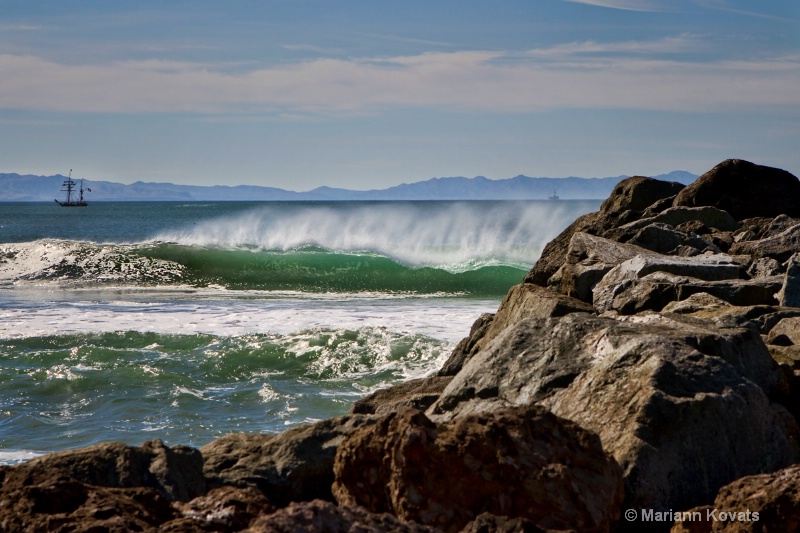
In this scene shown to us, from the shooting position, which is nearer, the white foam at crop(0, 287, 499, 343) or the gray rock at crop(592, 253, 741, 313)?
the gray rock at crop(592, 253, 741, 313)

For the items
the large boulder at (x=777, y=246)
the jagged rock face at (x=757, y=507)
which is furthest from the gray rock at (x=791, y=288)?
the jagged rock face at (x=757, y=507)

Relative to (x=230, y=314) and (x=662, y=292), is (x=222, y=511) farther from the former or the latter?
(x=230, y=314)

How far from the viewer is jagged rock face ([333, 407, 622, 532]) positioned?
11.3 ft

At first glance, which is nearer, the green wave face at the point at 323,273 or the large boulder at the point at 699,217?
the large boulder at the point at 699,217

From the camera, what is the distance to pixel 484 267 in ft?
86.8

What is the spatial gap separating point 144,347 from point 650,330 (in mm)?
8380

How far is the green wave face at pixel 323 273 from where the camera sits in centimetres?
2330

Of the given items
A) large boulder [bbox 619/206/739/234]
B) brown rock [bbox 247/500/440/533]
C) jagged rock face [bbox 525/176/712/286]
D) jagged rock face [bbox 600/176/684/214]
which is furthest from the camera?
jagged rock face [bbox 600/176/684/214]

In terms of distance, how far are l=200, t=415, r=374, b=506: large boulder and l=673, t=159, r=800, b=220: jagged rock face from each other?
30.8 feet

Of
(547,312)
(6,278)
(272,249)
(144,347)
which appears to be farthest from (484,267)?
(547,312)

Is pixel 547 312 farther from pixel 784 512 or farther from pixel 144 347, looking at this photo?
pixel 144 347

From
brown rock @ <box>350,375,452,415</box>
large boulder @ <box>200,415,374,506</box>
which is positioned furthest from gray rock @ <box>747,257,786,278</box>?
large boulder @ <box>200,415,374,506</box>

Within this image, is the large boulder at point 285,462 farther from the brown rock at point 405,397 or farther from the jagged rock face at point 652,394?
the brown rock at point 405,397

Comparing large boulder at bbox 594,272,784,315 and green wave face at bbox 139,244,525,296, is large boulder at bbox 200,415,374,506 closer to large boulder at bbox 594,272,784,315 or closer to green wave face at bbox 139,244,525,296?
large boulder at bbox 594,272,784,315
